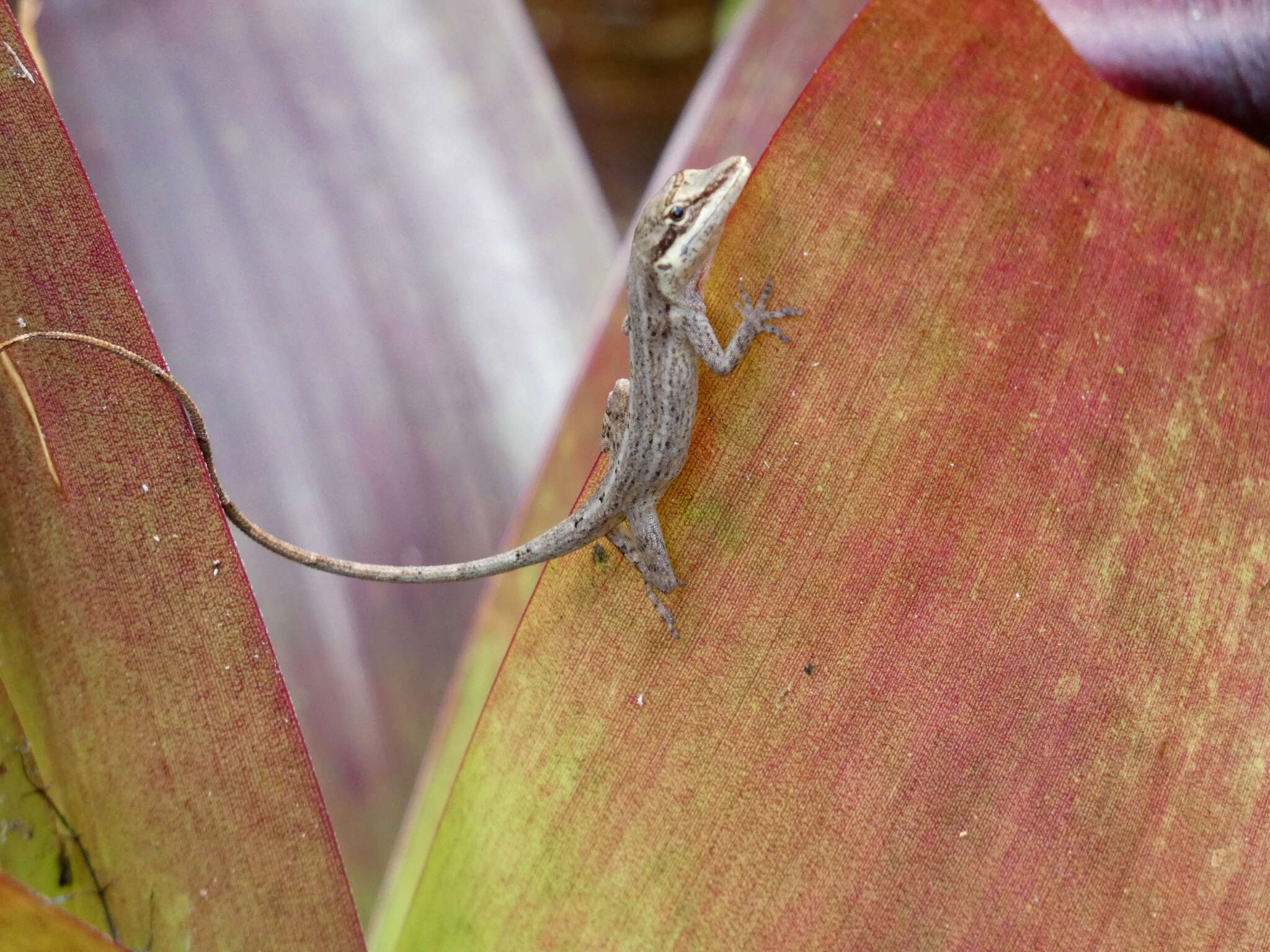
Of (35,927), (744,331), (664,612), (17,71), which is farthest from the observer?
(744,331)

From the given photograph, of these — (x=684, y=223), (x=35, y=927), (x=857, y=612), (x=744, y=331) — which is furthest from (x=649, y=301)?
(x=35, y=927)

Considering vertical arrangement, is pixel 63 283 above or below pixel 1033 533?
above

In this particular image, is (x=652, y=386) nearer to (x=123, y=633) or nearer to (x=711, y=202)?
(x=711, y=202)

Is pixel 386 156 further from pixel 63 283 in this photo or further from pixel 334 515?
pixel 63 283

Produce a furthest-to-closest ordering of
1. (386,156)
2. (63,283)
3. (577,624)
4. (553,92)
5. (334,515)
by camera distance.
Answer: (553,92)
(386,156)
(334,515)
(577,624)
(63,283)

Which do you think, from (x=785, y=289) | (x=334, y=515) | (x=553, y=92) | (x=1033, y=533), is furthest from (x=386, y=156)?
(x=1033, y=533)

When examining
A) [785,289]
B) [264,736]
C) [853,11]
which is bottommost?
[264,736]
